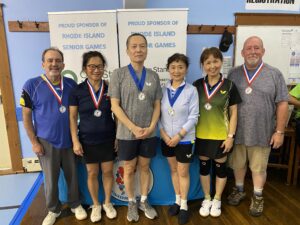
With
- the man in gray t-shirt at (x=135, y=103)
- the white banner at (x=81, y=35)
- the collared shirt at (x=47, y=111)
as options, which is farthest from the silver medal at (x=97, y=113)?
the white banner at (x=81, y=35)

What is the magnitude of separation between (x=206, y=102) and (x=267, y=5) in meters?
2.01

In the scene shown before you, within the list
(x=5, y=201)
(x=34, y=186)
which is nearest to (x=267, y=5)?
(x=34, y=186)

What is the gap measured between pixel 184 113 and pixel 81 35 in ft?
5.23

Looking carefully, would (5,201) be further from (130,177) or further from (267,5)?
(267,5)

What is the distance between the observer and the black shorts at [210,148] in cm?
205

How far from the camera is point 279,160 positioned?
3123 mm

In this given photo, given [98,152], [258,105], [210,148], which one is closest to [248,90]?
[258,105]

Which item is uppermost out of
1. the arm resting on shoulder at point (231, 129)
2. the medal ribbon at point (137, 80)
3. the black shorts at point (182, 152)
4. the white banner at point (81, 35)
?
the white banner at point (81, 35)

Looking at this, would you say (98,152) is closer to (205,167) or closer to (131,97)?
(131,97)

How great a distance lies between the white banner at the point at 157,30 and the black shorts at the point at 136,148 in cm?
112

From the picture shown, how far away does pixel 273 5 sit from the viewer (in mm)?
3092

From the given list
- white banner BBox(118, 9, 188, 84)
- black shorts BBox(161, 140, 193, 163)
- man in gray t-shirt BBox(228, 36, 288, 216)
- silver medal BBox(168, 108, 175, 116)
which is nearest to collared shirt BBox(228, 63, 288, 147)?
man in gray t-shirt BBox(228, 36, 288, 216)

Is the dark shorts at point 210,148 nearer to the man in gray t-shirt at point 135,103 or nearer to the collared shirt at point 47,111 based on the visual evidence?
the man in gray t-shirt at point 135,103

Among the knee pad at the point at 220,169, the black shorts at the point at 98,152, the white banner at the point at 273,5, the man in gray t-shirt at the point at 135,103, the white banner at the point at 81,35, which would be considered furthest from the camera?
the white banner at the point at 273,5
